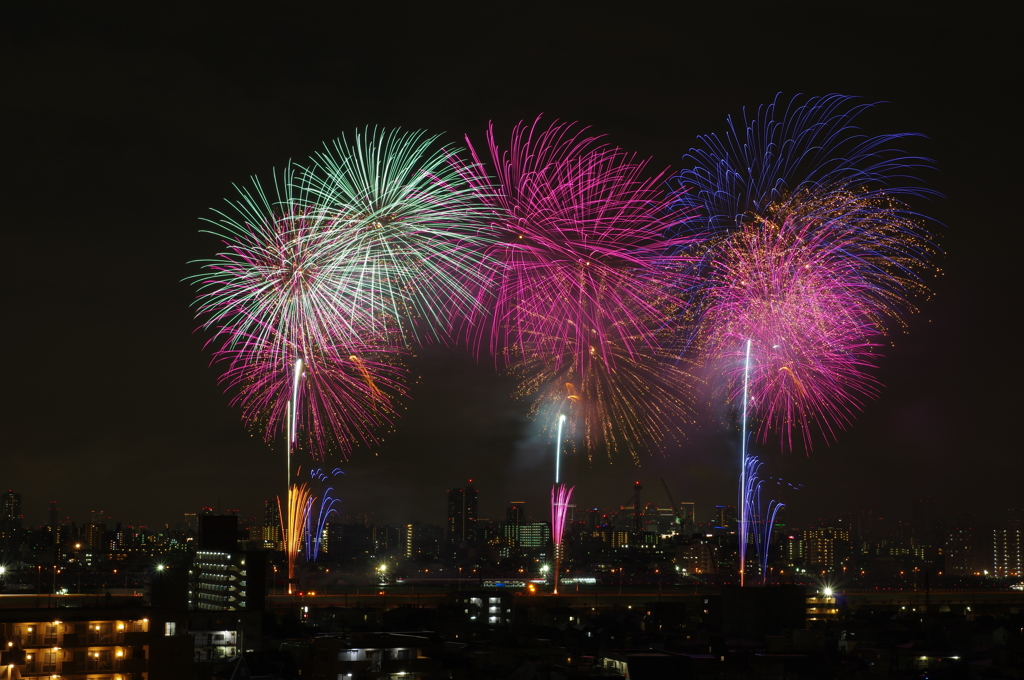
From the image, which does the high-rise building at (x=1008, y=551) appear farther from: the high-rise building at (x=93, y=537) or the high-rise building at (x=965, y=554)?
the high-rise building at (x=93, y=537)

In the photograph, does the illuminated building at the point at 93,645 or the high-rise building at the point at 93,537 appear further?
the high-rise building at the point at 93,537

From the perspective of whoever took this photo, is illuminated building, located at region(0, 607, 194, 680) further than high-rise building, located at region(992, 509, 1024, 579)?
No

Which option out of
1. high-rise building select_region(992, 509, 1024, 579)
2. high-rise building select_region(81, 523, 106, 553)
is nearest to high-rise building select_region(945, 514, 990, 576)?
high-rise building select_region(992, 509, 1024, 579)

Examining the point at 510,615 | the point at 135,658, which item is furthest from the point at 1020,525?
the point at 135,658

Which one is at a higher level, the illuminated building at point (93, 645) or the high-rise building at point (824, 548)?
the illuminated building at point (93, 645)

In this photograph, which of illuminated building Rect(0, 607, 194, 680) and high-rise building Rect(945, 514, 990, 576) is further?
high-rise building Rect(945, 514, 990, 576)

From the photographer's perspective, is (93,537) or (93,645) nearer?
(93,645)

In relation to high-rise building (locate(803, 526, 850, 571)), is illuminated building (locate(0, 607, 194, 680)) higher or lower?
higher

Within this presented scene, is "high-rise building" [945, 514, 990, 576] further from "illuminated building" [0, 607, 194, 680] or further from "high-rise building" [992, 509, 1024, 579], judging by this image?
"illuminated building" [0, 607, 194, 680]

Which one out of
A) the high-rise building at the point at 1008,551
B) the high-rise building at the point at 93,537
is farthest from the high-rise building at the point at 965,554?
the high-rise building at the point at 93,537

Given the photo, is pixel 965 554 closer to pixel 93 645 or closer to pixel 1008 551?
pixel 1008 551

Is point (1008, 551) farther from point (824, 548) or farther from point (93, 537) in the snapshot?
point (93, 537)

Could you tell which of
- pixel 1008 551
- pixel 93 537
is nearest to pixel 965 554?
pixel 1008 551

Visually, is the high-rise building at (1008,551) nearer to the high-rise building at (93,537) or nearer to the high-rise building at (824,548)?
the high-rise building at (824,548)
